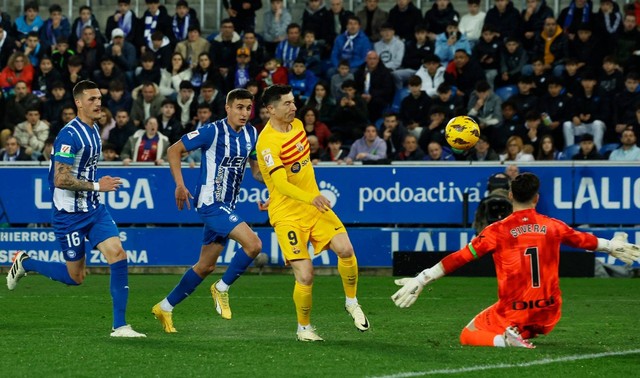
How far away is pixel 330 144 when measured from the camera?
20.5m

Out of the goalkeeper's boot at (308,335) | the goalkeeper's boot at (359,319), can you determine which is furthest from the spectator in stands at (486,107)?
the goalkeeper's boot at (308,335)

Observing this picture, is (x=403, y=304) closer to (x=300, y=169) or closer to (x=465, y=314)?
(x=300, y=169)

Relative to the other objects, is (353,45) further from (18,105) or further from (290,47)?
(18,105)

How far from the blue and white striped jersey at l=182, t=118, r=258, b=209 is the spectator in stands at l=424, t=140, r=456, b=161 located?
7869 mm

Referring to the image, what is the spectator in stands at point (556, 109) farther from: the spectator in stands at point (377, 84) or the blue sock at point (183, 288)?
the blue sock at point (183, 288)

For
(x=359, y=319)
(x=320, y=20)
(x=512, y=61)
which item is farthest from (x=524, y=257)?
(x=320, y=20)

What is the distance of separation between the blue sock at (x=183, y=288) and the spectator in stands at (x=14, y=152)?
9.82 meters

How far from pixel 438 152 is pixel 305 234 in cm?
908

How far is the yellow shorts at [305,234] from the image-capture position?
1101cm

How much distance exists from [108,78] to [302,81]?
377cm

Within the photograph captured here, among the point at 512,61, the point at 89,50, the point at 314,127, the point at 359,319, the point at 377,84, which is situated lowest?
the point at 359,319

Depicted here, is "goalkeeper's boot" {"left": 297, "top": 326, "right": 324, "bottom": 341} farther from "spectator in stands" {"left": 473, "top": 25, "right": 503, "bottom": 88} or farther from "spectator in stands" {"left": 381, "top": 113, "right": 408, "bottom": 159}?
"spectator in stands" {"left": 473, "top": 25, "right": 503, "bottom": 88}

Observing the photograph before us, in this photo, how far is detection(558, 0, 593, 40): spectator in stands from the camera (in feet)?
74.2

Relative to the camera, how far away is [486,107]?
2108 centimetres
